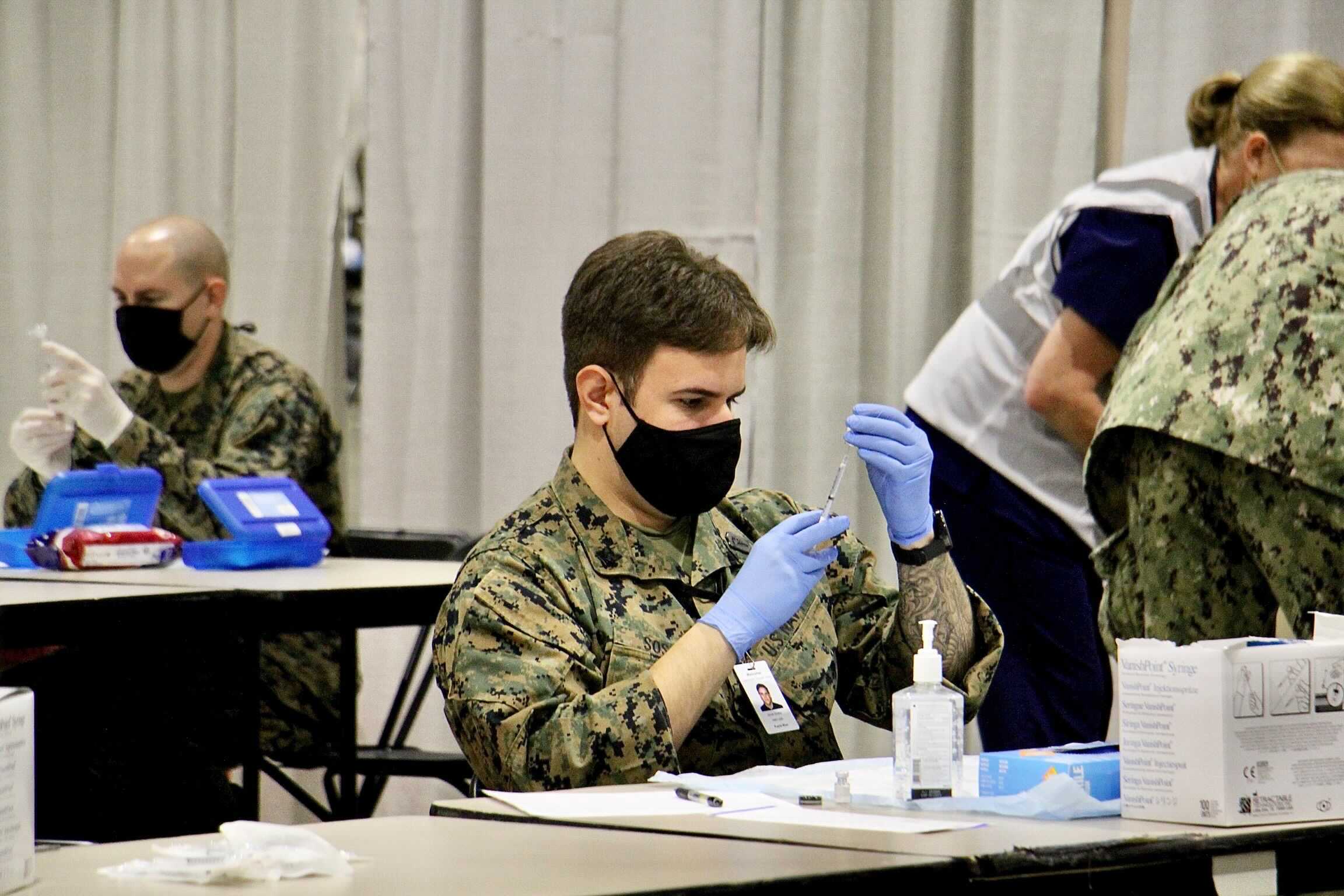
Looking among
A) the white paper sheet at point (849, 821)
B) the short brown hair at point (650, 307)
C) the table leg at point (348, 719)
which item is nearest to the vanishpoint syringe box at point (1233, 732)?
the white paper sheet at point (849, 821)

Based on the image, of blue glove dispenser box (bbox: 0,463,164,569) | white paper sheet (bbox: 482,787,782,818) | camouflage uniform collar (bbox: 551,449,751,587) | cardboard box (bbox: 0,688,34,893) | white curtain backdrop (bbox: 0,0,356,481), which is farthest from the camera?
white curtain backdrop (bbox: 0,0,356,481)

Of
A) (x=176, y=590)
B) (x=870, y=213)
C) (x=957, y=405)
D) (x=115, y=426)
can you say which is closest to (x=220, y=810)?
(x=176, y=590)

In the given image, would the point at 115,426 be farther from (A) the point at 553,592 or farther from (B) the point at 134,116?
(A) the point at 553,592

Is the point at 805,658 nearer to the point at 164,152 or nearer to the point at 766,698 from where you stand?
the point at 766,698

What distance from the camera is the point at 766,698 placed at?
5.99 feet

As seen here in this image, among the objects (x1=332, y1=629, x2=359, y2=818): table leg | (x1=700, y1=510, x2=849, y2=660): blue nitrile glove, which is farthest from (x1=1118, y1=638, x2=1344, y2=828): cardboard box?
(x1=332, y1=629, x2=359, y2=818): table leg

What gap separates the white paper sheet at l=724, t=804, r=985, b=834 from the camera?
1.36 metres

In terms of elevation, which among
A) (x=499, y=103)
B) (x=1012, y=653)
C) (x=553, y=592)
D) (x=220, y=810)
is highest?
(x=499, y=103)

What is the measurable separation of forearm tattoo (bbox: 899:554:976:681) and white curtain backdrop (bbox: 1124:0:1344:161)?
1.85 meters

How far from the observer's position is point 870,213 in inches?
149

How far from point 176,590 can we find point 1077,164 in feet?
7.00

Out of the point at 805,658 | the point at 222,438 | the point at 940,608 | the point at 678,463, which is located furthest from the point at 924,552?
the point at 222,438

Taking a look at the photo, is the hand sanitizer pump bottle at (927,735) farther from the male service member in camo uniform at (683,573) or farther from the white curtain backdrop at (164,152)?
the white curtain backdrop at (164,152)

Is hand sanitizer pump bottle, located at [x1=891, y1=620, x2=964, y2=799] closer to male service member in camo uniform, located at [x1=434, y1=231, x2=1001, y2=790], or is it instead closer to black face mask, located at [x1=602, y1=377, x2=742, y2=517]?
male service member in camo uniform, located at [x1=434, y1=231, x2=1001, y2=790]
